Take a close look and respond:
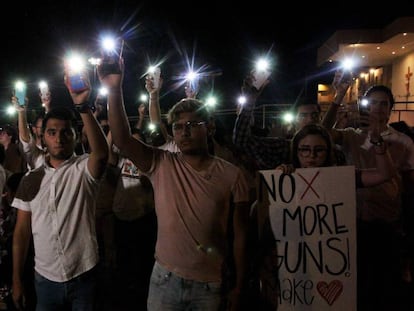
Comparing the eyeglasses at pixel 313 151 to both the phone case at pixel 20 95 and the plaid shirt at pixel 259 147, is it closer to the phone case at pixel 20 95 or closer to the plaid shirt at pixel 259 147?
the plaid shirt at pixel 259 147

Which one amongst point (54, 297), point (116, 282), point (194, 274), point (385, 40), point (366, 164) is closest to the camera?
point (194, 274)

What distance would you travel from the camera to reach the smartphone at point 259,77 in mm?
3789

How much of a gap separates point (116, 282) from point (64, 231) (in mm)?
2547

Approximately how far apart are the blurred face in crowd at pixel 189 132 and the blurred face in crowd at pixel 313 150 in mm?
906

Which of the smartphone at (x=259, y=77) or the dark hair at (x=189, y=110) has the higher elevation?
the smartphone at (x=259, y=77)

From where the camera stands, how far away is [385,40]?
17141 millimetres

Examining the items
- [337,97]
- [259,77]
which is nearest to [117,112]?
[259,77]

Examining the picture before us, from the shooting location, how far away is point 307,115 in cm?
428

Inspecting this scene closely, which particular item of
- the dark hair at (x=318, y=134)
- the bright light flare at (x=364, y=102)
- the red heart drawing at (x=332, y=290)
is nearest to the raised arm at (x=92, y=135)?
the dark hair at (x=318, y=134)

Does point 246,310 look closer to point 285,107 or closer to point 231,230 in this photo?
point 231,230

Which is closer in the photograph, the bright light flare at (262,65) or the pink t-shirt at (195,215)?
the pink t-shirt at (195,215)

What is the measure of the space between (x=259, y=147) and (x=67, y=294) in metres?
2.14

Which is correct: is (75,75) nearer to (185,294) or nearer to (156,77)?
(185,294)

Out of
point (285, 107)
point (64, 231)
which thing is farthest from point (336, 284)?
point (285, 107)
